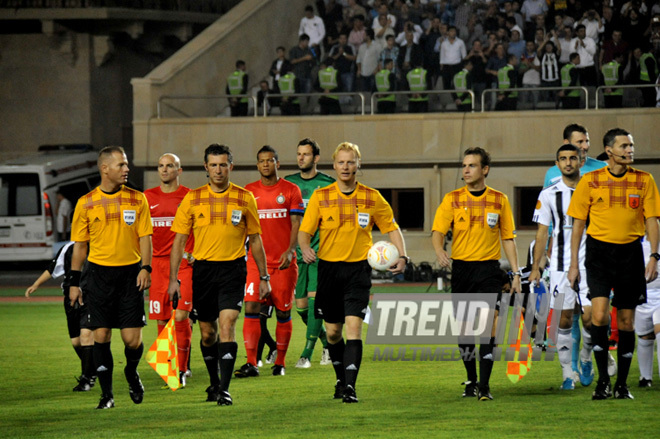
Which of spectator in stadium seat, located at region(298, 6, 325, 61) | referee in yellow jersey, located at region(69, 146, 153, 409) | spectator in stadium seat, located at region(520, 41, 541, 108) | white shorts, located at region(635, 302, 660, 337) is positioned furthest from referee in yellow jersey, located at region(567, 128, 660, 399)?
spectator in stadium seat, located at region(298, 6, 325, 61)

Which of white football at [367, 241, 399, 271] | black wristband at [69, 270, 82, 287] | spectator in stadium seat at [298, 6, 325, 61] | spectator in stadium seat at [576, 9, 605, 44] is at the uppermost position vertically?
spectator in stadium seat at [298, 6, 325, 61]

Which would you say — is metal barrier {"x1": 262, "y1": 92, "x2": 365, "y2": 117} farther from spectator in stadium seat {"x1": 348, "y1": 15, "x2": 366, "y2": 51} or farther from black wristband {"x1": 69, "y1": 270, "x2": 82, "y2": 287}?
black wristband {"x1": 69, "y1": 270, "x2": 82, "y2": 287}

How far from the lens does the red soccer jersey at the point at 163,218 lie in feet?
36.9

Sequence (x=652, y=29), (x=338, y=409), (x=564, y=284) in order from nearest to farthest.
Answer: (x=338, y=409) → (x=564, y=284) → (x=652, y=29)

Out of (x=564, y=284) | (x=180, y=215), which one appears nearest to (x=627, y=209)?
(x=564, y=284)

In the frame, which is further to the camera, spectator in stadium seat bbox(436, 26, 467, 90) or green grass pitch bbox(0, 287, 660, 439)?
spectator in stadium seat bbox(436, 26, 467, 90)

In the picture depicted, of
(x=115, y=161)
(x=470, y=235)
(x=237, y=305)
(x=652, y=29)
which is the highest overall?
(x=652, y=29)

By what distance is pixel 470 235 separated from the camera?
31.3 ft

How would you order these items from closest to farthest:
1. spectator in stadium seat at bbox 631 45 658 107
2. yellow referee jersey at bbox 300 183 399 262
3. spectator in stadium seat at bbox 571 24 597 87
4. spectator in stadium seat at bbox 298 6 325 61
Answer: yellow referee jersey at bbox 300 183 399 262 → spectator in stadium seat at bbox 631 45 658 107 → spectator in stadium seat at bbox 571 24 597 87 → spectator in stadium seat at bbox 298 6 325 61

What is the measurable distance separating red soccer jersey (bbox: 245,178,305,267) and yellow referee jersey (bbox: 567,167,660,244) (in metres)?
3.29

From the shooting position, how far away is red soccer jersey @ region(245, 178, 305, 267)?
11656 millimetres

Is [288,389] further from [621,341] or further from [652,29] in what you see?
[652,29]

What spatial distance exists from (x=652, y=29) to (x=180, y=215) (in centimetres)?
1784

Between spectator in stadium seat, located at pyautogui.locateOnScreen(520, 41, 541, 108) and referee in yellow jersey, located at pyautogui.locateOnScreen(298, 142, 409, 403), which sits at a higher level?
spectator in stadium seat, located at pyautogui.locateOnScreen(520, 41, 541, 108)
